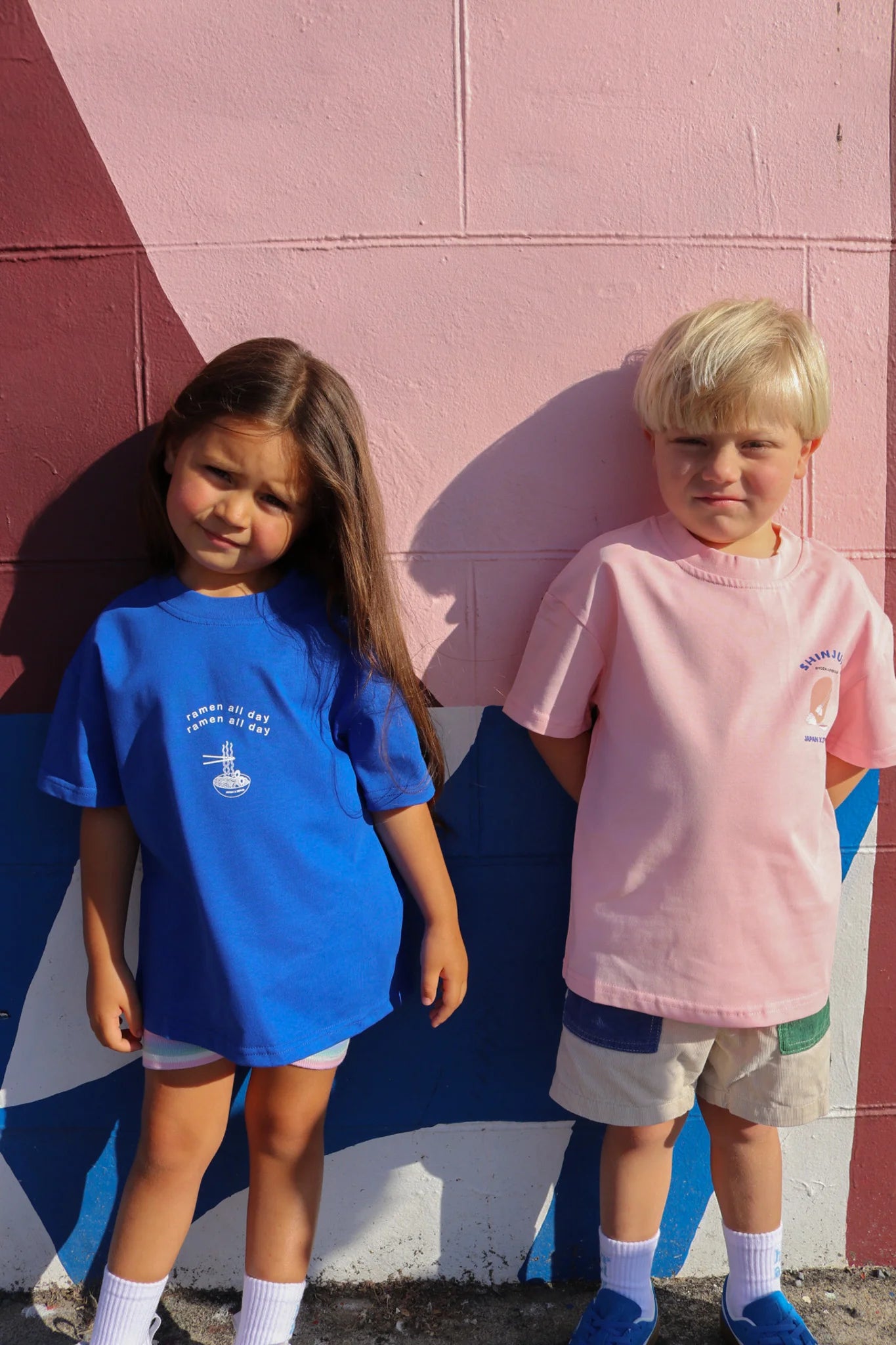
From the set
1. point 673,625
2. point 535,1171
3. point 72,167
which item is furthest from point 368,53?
point 535,1171

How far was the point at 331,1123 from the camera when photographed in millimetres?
1869

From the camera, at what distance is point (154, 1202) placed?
1599 mm

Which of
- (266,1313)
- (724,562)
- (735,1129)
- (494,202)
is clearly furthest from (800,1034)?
(494,202)

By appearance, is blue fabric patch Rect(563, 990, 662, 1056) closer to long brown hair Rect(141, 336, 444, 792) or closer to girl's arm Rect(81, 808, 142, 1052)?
long brown hair Rect(141, 336, 444, 792)

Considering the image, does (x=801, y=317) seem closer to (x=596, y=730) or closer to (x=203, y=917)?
(x=596, y=730)

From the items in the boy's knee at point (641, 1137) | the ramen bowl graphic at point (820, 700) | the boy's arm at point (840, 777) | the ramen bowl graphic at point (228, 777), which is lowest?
the boy's knee at point (641, 1137)

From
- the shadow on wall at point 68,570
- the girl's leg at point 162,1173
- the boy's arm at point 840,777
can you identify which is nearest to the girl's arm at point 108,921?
the girl's leg at point 162,1173

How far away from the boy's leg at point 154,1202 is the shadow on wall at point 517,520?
31.9 inches

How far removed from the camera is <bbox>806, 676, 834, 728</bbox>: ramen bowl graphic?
162cm

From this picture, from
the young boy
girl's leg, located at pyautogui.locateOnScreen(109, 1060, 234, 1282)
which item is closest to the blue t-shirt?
girl's leg, located at pyautogui.locateOnScreen(109, 1060, 234, 1282)

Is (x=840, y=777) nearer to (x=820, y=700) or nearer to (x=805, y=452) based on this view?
(x=820, y=700)

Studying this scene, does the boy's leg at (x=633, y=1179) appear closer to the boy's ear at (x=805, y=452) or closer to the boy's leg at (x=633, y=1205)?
the boy's leg at (x=633, y=1205)

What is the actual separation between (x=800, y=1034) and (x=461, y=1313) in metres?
0.87

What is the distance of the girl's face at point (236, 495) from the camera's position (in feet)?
4.95
